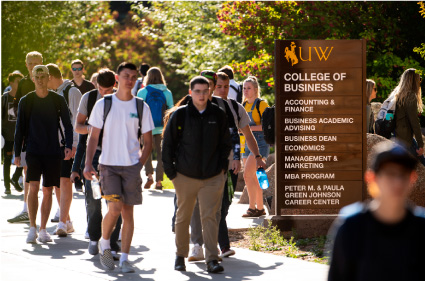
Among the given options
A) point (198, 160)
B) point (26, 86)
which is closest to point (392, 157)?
point (198, 160)

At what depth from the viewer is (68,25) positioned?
119 ft

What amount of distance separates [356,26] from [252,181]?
7.65 metres

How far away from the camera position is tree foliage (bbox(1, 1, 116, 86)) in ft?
106

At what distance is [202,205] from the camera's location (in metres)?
7.88

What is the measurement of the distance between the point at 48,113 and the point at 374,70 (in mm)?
9624

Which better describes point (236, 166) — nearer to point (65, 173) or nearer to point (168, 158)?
point (168, 158)

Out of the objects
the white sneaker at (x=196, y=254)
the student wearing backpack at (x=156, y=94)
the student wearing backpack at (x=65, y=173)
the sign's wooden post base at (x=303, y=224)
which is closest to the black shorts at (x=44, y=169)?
the student wearing backpack at (x=65, y=173)

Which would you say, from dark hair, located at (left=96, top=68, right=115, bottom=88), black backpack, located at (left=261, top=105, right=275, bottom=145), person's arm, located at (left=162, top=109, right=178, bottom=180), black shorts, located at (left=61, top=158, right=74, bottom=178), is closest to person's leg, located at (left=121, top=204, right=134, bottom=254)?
person's arm, located at (left=162, top=109, right=178, bottom=180)

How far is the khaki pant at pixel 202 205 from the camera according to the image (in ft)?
25.7

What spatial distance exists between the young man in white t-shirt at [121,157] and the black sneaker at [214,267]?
672 millimetres

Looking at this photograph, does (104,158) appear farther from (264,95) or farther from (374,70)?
(264,95)

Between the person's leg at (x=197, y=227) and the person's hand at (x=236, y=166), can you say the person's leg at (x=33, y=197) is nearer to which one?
the person's leg at (x=197, y=227)

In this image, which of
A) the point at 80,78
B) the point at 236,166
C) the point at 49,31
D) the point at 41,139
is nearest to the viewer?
the point at 236,166

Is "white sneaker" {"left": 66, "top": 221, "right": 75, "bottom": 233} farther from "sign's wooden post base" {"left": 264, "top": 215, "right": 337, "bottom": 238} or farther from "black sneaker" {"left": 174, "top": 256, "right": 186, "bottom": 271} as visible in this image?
"black sneaker" {"left": 174, "top": 256, "right": 186, "bottom": 271}
